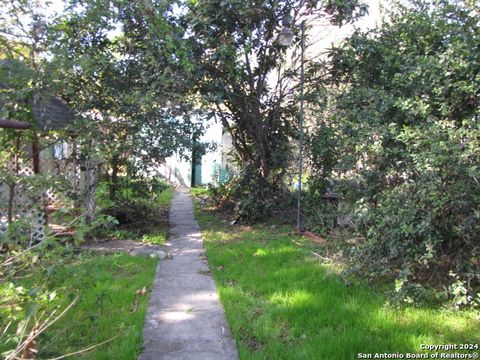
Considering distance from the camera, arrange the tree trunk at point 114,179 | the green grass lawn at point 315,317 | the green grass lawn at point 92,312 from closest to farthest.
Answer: the green grass lawn at point 92,312 → the green grass lawn at point 315,317 → the tree trunk at point 114,179

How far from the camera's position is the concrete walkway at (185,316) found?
3357 mm

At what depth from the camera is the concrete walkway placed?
11.0ft

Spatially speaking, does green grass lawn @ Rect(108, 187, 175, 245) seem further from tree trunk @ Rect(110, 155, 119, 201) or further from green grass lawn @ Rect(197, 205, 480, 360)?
green grass lawn @ Rect(197, 205, 480, 360)

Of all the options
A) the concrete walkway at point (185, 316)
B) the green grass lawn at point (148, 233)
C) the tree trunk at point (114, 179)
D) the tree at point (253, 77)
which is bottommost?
the concrete walkway at point (185, 316)

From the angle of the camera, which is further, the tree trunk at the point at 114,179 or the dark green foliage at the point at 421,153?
the tree trunk at the point at 114,179

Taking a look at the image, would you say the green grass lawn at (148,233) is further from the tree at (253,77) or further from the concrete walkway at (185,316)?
the tree at (253,77)

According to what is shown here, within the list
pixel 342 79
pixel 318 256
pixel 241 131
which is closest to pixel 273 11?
pixel 342 79

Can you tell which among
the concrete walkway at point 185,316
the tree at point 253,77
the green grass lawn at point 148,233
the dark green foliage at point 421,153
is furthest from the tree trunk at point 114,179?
the dark green foliage at point 421,153

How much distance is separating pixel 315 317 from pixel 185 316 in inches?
48.9

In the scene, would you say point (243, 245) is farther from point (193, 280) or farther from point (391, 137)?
point (391, 137)

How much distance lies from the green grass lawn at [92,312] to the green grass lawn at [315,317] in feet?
3.00

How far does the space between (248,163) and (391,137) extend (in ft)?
14.9

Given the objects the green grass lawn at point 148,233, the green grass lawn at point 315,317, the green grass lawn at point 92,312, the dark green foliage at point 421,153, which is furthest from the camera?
the green grass lawn at point 148,233

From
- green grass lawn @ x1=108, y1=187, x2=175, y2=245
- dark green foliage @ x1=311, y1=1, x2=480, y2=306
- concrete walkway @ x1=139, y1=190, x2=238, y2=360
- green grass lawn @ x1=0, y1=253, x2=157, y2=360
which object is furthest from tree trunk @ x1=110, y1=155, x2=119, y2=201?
dark green foliage @ x1=311, y1=1, x2=480, y2=306
